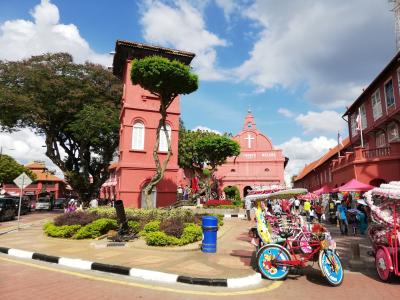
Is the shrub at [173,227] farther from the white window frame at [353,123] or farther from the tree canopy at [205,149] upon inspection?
the white window frame at [353,123]

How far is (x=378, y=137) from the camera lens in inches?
949

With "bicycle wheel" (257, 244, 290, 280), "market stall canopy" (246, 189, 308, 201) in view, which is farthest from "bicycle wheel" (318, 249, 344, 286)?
"market stall canopy" (246, 189, 308, 201)

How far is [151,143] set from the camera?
22109mm

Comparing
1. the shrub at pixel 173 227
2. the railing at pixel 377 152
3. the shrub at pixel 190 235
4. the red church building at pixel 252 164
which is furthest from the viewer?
the red church building at pixel 252 164

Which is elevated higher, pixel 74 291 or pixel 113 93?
pixel 113 93

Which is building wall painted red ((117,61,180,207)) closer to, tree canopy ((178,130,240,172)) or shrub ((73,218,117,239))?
shrub ((73,218,117,239))

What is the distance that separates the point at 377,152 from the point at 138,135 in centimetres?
1518

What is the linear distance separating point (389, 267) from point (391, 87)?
18.3 m

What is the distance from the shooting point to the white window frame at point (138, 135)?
21745 millimetres

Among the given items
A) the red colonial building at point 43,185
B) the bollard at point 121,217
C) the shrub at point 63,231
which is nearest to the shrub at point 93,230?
the shrub at point 63,231

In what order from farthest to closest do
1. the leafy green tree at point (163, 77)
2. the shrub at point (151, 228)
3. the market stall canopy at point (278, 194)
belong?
the leafy green tree at point (163, 77) → the shrub at point (151, 228) → the market stall canopy at point (278, 194)

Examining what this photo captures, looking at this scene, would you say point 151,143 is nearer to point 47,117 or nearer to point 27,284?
point 47,117

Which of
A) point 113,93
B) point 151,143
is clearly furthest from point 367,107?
point 113,93

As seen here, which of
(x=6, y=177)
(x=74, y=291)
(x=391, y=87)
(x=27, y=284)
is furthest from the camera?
(x=6, y=177)
